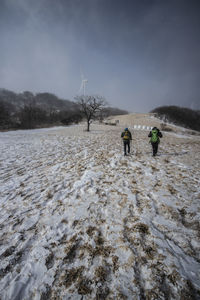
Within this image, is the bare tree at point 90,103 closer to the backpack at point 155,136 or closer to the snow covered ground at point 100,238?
the backpack at point 155,136

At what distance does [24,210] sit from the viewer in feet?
11.6

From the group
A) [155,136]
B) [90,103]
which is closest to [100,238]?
[155,136]

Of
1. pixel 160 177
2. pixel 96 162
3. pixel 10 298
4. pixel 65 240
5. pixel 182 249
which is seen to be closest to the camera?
pixel 10 298

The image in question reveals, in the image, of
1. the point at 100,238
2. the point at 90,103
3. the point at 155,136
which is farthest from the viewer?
the point at 90,103

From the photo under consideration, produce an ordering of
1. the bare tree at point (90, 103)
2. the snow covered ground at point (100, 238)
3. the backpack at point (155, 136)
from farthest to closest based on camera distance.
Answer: the bare tree at point (90, 103) → the backpack at point (155, 136) → the snow covered ground at point (100, 238)

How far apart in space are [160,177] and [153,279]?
402 centimetres

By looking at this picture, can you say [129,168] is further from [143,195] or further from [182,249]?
[182,249]

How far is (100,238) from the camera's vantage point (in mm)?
2627

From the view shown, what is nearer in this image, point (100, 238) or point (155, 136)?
point (100, 238)

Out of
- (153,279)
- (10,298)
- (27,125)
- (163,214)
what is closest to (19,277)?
(10,298)

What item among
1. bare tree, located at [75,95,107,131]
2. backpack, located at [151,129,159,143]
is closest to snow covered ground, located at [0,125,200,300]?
backpack, located at [151,129,159,143]

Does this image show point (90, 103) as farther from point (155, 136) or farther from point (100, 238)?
point (100, 238)

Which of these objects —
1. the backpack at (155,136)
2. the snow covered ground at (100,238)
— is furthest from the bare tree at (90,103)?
the snow covered ground at (100,238)

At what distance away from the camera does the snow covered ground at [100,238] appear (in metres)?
1.85
